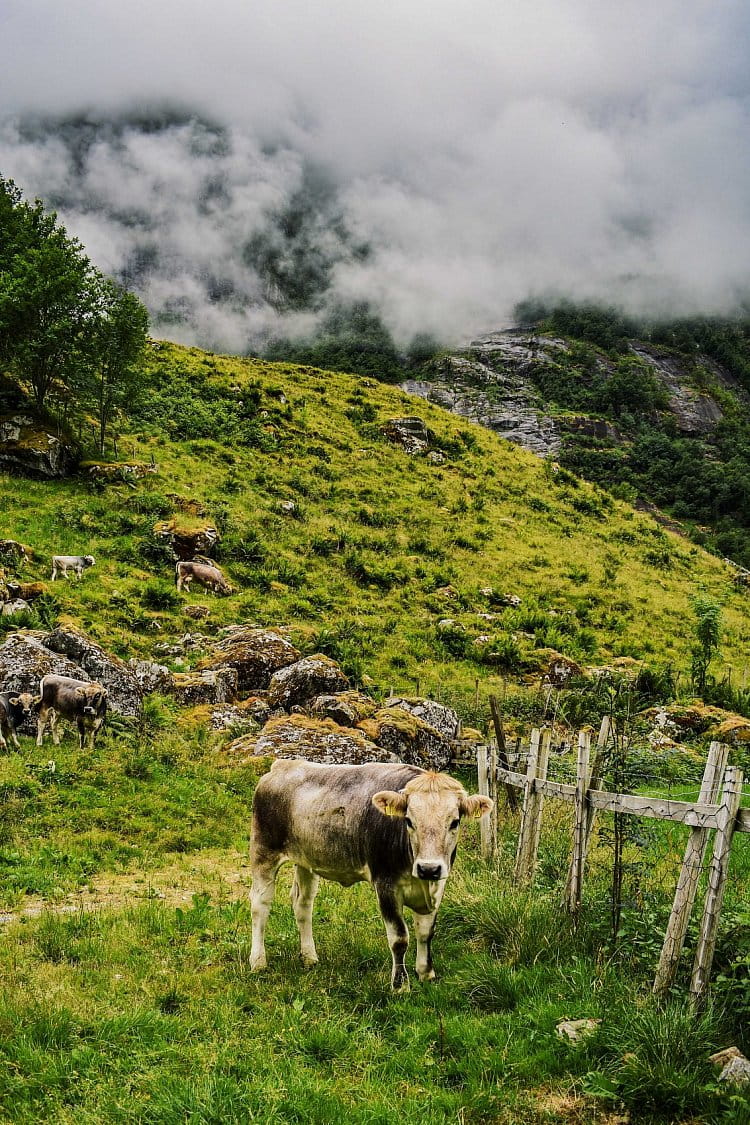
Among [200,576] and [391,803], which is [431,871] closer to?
[391,803]

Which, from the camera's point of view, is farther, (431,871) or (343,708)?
(343,708)

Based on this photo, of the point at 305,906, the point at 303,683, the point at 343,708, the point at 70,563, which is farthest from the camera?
the point at 70,563

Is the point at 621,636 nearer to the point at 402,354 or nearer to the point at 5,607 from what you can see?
the point at 5,607

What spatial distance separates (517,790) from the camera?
12.8 meters

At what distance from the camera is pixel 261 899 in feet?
21.9

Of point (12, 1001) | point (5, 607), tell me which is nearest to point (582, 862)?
point (12, 1001)

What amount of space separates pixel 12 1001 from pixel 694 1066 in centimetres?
505

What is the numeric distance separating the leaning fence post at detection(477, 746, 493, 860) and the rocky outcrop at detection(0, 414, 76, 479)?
2627 cm

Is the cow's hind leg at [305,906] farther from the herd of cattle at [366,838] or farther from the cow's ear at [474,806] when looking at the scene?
the cow's ear at [474,806]

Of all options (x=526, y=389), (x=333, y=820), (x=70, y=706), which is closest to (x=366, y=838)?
(x=333, y=820)

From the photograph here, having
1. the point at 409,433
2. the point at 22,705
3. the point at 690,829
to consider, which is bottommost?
the point at 22,705

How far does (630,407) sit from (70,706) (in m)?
112

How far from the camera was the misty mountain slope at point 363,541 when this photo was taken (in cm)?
2498

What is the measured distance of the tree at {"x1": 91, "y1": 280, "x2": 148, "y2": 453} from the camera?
1231 inches
